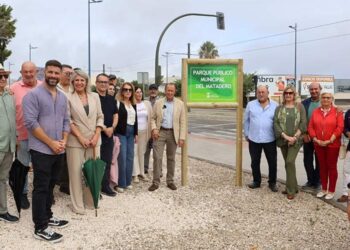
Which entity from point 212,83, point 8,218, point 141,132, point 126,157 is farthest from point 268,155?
point 8,218

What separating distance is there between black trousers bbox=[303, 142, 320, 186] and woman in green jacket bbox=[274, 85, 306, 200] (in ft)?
1.26

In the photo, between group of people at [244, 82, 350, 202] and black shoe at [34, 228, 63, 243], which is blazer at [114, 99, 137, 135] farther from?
black shoe at [34, 228, 63, 243]

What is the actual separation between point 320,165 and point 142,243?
341 centimetres

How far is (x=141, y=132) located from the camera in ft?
24.9

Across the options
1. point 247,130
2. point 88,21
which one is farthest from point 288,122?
point 88,21

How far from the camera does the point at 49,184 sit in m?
4.93

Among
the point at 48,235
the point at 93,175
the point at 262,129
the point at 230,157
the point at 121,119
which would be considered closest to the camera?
the point at 48,235

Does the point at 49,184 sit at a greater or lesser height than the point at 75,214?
greater

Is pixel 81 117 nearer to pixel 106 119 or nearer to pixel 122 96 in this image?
pixel 106 119

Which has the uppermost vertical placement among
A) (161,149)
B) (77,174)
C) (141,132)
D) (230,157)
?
(141,132)

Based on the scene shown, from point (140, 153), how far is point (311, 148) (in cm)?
291

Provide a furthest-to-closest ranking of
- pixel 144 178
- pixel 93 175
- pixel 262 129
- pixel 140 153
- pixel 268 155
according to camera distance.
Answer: pixel 144 178 < pixel 140 153 < pixel 268 155 < pixel 262 129 < pixel 93 175

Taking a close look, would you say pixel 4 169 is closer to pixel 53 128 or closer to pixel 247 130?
pixel 53 128

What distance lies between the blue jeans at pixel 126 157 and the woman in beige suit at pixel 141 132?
38 cm
